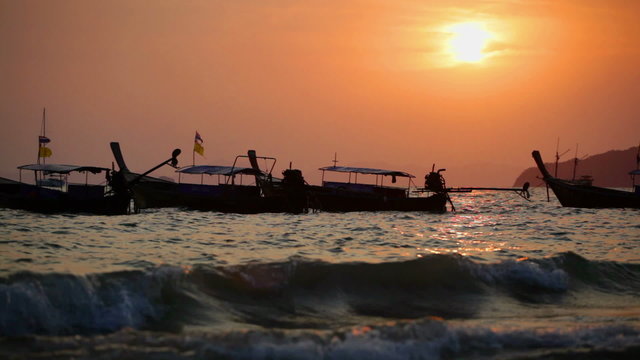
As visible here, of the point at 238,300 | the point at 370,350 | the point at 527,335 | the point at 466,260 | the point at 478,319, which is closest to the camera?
the point at 370,350

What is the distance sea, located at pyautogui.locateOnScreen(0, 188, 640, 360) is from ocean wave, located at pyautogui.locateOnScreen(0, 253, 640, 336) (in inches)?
1.3

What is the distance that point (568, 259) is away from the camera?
1688 cm

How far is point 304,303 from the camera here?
12.8 meters

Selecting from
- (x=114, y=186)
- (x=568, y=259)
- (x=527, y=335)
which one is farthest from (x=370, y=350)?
(x=114, y=186)

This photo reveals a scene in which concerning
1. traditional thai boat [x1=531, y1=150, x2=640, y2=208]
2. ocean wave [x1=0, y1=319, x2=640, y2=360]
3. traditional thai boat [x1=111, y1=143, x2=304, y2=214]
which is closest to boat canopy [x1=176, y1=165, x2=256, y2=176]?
traditional thai boat [x1=111, y1=143, x2=304, y2=214]

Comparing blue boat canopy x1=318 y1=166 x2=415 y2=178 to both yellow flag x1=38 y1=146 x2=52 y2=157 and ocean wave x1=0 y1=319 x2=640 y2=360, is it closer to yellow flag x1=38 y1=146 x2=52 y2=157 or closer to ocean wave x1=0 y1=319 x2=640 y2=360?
yellow flag x1=38 y1=146 x2=52 y2=157

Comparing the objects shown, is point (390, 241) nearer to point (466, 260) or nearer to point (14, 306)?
point (466, 260)

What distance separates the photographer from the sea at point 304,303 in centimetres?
965

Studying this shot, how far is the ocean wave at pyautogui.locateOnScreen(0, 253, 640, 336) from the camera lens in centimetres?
1117

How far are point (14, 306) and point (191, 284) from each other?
3413 mm

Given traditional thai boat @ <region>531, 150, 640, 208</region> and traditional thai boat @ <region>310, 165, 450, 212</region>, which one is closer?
traditional thai boat @ <region>310, 165, 450, 212</region>

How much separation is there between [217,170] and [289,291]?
3333 cm

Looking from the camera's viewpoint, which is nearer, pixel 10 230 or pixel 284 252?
pixel 284 252

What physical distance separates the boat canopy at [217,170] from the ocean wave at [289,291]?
29787 mm
